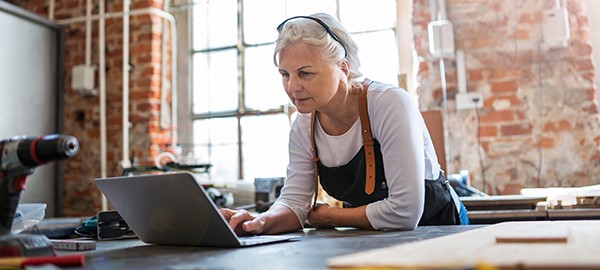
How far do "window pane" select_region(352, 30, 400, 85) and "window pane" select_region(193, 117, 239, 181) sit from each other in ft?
3.43

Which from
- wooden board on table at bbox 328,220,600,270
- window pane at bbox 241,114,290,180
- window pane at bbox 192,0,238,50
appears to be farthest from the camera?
window pane at bbox 192,0,238,50

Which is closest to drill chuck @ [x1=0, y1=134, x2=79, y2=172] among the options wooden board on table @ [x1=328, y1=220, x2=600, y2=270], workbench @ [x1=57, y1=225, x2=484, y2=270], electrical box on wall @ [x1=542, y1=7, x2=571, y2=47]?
workbench @ [x1=57, y1=225, x2=484, y2=270]

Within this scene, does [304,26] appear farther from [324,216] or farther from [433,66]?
[433,66]

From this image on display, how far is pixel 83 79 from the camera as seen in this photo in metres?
4.35

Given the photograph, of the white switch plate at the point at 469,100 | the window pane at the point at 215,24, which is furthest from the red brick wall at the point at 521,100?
the window pane at the point at 215,24

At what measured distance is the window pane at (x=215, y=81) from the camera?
4.44 m

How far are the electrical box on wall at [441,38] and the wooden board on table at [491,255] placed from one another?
2.80m

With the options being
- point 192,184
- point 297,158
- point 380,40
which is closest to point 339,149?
point 297,158

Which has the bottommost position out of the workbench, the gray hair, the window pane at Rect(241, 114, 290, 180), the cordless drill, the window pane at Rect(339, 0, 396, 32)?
the workbench

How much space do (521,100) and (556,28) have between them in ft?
1.44

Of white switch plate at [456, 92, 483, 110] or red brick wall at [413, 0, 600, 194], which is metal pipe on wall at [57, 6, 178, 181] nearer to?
red brick wall at [413, 0, 600, 194]

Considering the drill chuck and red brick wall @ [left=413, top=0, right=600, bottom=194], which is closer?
the drill chuck

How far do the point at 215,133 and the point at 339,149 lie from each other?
108 inches

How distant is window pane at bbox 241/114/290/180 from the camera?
423 centimetres
